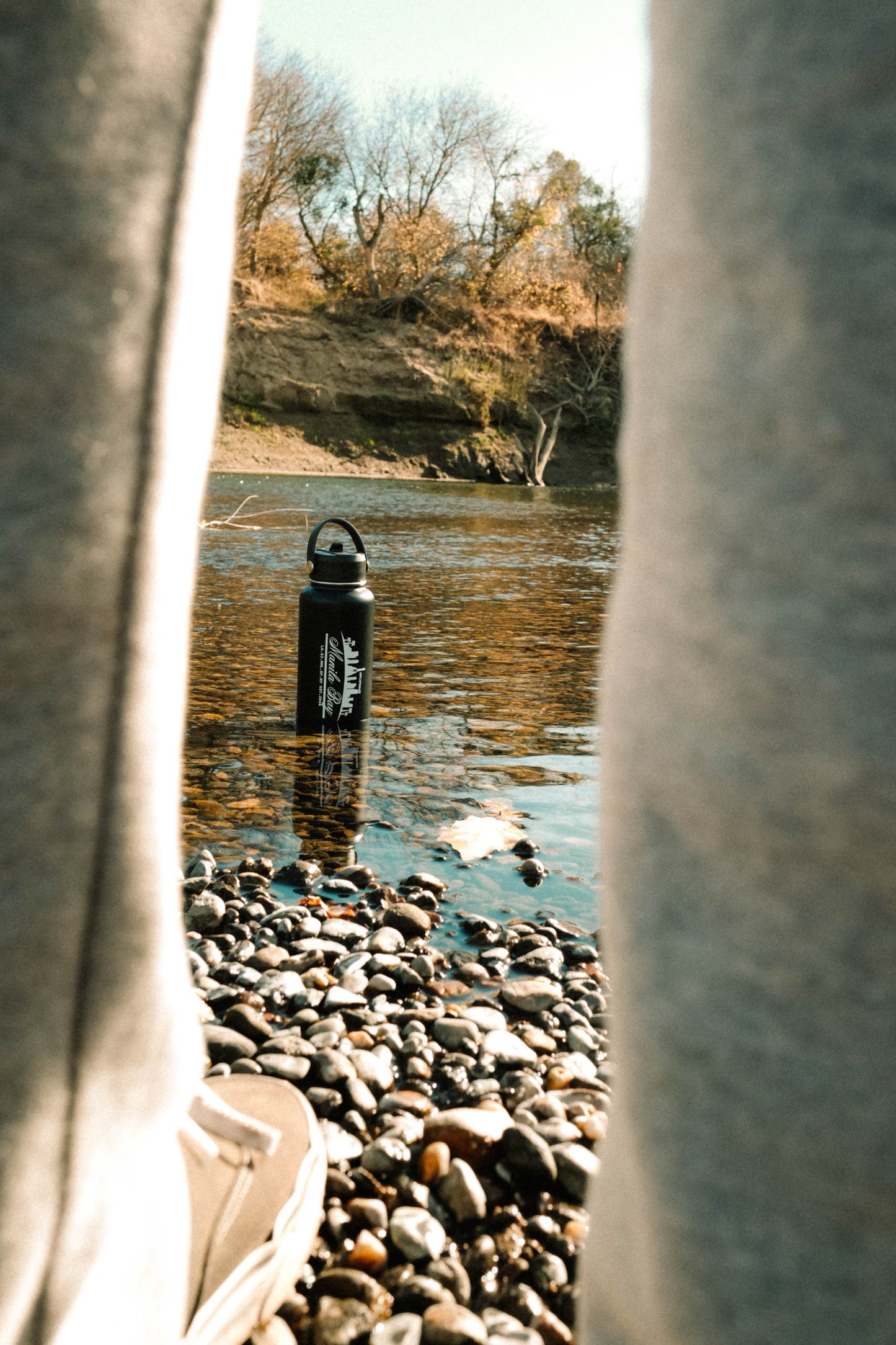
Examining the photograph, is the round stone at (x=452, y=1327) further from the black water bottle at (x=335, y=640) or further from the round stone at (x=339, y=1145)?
the black water bottle at (x=335, y=640)

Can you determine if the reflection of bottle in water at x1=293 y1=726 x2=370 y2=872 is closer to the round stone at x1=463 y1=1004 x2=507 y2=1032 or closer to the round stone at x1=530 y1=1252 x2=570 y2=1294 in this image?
the round stone at x1=463 y1=1004 x2=507 y2=1032

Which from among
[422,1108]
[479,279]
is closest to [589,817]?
[422,1108]

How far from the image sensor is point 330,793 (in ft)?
9.20

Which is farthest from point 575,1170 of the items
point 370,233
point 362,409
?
point 370,233

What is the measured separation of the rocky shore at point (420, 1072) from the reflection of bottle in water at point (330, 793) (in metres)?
0.16

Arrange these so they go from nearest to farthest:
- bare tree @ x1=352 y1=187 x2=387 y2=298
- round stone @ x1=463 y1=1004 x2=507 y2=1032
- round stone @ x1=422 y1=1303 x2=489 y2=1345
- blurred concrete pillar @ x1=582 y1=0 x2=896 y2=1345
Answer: blurred concrete pillar @ x1=582 y1=0 x2=896 y2=1345 → round stone @ x1=422 y1=1303 x2=489 y2=1345 → round stone @ x1=463 y1=1004 x2=507 y2=1032 → bare tree @ x1=352 y1=187 x2=387 y2=298

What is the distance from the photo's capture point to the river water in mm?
2469

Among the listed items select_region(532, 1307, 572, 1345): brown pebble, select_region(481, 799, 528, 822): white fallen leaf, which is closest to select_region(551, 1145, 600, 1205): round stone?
select_region(532, 1307, 572, 1345): brown pebble

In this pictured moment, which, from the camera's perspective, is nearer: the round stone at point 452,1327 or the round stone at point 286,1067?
the round stone at point 452,1327

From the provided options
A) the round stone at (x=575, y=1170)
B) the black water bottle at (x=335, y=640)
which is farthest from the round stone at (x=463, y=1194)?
the black water bottle at (x=335, y=640)

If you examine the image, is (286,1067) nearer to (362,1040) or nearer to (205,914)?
(362,1040)

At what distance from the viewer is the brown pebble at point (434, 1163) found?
50.6 inches

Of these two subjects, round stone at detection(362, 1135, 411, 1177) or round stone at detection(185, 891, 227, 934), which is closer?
round stone at detection(362, 1135, 411, 1177)

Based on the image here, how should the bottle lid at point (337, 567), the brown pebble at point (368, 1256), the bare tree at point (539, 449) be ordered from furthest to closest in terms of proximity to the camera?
the bare tree at point (539, 449)
the bottle lid at point (337, 567)
the brown pebble at point (368, 1256)
